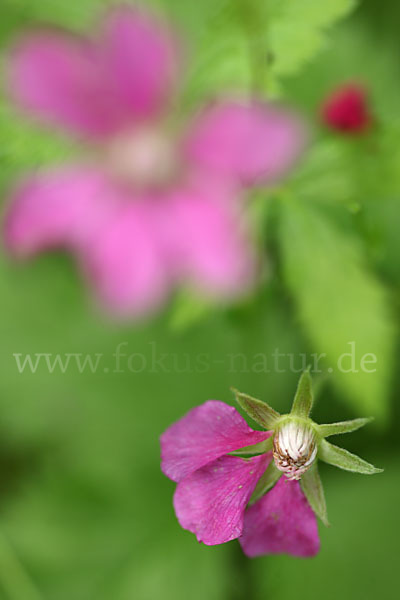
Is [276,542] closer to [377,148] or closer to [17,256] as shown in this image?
[17,256]

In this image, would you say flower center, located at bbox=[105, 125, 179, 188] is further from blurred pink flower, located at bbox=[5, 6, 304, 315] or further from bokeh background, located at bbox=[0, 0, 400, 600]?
bokeh background, located at bbox=[0, 0, 400, 600]

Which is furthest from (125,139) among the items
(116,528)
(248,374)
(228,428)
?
(116,528)

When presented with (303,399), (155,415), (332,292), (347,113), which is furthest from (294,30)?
(155,415)

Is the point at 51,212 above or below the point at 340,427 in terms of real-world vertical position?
above

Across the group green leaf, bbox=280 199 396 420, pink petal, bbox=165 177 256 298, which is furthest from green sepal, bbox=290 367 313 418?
green leaf, bbox=280 199 396 420

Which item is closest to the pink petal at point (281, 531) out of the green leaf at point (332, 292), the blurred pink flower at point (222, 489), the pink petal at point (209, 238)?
the blurred pink flower at point (222, 489)

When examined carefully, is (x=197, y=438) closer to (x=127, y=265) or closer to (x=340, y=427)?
(x=340, y=427)
